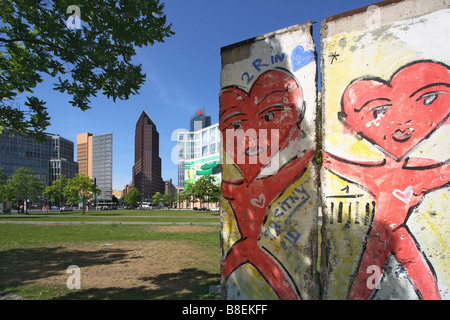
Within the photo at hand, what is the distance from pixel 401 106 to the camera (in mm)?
2908

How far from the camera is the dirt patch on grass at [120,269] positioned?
193 inches

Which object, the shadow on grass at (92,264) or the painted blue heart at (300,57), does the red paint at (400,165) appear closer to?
the painted blue heart at (300,57)

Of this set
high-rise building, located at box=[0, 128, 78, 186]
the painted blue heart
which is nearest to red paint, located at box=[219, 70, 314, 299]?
the painted blue heart

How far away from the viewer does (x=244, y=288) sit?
3.72 m

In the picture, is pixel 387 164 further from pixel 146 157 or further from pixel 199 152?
pixel 146 157

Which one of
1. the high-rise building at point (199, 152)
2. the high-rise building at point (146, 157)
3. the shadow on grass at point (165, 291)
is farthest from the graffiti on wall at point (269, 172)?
the high-rise building at point (146, 157)

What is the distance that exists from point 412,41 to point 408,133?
113 centimetres

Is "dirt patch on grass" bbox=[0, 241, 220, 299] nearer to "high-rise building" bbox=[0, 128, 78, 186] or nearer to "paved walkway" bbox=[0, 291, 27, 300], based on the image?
"paved walkway" bbox=[0, 291, 27, 300]

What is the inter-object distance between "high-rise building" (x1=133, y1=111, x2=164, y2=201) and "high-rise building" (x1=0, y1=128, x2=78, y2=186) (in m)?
45.5

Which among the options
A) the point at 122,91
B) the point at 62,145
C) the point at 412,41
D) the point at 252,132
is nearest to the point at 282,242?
the point at 252,132

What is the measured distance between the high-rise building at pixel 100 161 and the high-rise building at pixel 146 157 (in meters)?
25.2

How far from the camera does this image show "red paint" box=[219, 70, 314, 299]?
3.46 metres
